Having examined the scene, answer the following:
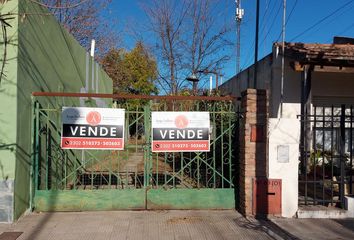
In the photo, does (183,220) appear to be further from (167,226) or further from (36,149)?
(36,149)

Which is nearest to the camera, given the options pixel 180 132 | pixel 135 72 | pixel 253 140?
pixel 253 140

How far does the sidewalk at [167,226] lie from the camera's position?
5684 millimetres

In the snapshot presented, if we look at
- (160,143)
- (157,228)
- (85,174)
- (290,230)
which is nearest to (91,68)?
(85,174)

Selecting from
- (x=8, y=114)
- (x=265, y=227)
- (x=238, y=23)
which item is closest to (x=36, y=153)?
(x=8, y=114)

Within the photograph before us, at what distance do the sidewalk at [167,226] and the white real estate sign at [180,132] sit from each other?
121 centimetres

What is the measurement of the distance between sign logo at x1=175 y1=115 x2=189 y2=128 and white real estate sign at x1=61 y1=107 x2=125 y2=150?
1015 millimetres

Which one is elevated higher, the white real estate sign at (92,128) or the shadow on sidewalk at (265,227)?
the white real estate sign at (92,128)

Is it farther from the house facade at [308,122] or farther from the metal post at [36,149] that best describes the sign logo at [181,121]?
the metal post at [36,149]

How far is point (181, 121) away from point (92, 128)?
1650mm

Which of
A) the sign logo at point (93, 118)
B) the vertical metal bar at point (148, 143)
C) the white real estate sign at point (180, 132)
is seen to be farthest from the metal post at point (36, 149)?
the white real estate sign at point (180, 132)

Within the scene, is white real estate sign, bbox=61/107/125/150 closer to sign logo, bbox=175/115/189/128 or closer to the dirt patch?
sign logo, bbox=175/115/189/128

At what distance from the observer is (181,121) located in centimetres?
704

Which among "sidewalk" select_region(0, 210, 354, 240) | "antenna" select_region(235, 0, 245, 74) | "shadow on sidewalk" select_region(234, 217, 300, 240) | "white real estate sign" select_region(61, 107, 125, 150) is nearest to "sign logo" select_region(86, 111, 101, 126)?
"white real estate sign" select_region(61, 107, 125, 150)

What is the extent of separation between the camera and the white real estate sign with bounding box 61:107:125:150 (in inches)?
269
